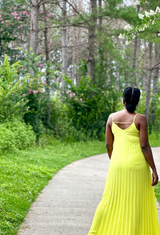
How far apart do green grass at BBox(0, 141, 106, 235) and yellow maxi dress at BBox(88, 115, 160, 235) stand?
1491mm

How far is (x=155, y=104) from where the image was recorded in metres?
24.6

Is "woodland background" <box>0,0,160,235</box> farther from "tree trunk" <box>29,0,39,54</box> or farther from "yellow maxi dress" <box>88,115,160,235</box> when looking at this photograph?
Result: "yellow maxi dress" <box>88,115,160,235</box>

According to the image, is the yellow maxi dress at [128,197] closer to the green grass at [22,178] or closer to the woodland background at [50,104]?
the green grass at [22,178]

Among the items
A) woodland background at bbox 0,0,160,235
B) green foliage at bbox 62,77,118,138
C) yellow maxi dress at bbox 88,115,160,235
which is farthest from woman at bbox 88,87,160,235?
green foliage at bbox 62,77,118,138

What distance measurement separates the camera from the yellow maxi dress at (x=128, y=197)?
12.2 feet

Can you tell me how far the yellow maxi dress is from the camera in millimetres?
3711

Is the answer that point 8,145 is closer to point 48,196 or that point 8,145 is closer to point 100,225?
point 48,196

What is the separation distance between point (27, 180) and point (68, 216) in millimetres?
2436

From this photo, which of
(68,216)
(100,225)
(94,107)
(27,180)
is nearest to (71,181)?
(27,180)

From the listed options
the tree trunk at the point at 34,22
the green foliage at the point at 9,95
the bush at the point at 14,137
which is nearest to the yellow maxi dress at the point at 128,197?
the bush at the point at 14,137

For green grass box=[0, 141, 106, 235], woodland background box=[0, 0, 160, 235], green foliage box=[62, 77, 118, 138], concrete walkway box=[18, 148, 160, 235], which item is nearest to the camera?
concrete walkway box=[18, 148, 160, 235]

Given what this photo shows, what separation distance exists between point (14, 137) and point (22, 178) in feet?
12.3

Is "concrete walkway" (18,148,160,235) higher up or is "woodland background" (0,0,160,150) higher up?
"woodland background" (0,0,160,150)

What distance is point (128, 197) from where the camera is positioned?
3754 mm
